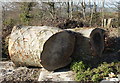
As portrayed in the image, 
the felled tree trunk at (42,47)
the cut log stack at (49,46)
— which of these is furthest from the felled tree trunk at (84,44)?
the felled tree trunk at (42,47)

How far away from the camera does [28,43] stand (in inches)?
228

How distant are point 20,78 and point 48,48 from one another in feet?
3.49

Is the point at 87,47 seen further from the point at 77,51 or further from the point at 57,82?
the point at 57,82

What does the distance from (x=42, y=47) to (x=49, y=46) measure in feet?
0.76

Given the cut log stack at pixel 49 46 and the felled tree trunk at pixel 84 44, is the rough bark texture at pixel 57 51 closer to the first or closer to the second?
the cut log stack at pixel 49 46

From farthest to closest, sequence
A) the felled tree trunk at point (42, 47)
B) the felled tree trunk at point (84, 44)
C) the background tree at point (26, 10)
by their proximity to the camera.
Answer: the background tree at point (26, 10), the felled tree trunk at point (84, 44), the felled tree trunk at point (42, 47)

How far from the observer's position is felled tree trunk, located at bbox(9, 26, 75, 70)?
558 cm

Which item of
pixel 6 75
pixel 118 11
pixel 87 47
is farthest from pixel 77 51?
pixel 118 11

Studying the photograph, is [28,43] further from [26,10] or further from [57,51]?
[26,10]

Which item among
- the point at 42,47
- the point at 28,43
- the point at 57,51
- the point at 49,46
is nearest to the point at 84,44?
the point at 57,51

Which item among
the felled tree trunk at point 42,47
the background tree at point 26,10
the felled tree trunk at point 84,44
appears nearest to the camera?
the felled tree trunk at point 42,47

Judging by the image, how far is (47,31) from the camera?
18.7ft

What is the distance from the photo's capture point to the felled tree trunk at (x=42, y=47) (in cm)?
558

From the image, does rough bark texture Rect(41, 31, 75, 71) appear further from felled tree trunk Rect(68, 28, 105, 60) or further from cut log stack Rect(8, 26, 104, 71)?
felled tree trunk Rect(68, 28, 105, 60)
